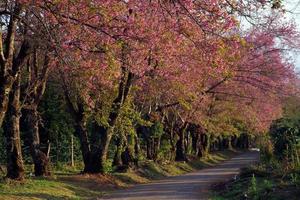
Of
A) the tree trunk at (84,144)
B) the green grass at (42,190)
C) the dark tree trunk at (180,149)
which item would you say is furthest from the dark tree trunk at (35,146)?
Answer: the dark tree trunk at (180,149)

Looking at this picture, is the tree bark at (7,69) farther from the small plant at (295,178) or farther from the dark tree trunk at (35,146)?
the small plant at (295,178)

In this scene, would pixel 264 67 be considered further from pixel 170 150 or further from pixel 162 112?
pixel 170 150

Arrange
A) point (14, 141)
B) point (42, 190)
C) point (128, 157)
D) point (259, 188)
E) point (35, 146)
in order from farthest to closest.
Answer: point (128, 157) → point (35, 146) → point (14, 141) → point (42, 190) → point (259, 188)

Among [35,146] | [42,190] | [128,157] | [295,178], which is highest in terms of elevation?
[35,146]

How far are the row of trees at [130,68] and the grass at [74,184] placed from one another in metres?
0.89

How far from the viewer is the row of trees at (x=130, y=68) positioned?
543 inches

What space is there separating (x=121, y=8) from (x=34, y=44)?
10.1 ft

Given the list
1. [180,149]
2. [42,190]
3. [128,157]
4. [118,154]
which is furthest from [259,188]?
[180,149]

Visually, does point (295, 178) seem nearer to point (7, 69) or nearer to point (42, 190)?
point (42, 190)

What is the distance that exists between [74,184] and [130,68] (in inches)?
208

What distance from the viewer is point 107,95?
83.8ft

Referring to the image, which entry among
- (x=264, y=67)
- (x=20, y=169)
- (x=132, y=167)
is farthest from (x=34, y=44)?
(x=264, y=67)

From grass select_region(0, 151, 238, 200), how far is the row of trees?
2.91 ft

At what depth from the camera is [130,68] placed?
2155 centimetres
